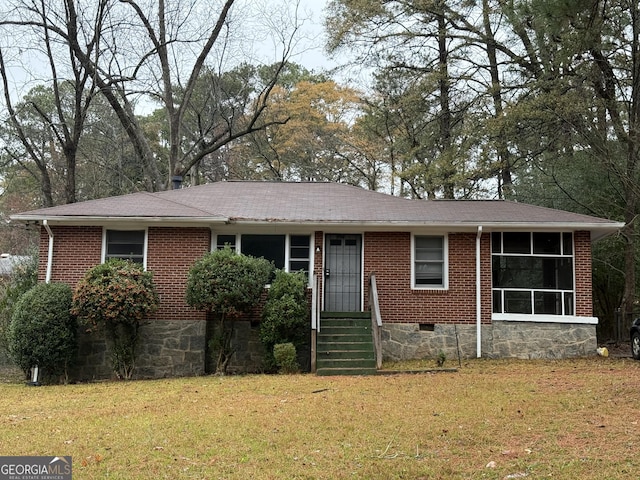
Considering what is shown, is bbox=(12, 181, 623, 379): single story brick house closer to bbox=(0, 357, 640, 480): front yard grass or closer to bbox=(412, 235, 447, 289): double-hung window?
bbox=(412, 235, 447, 289): double-hung window

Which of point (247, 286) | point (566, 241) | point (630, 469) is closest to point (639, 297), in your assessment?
point (566, 241)

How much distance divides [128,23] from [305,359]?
1532 centimetres

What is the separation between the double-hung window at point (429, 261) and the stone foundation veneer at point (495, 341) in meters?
1.04

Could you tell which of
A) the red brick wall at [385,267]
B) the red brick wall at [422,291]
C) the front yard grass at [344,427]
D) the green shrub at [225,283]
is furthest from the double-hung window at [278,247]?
the front yard grass at [344,427]

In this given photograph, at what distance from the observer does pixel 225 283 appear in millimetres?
12086

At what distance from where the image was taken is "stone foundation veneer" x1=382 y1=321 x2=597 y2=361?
528 inches

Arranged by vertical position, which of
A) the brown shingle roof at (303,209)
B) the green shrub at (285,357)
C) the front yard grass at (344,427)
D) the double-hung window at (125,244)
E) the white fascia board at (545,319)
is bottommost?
the front yard grass at (344,427)

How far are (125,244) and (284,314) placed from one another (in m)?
4.28

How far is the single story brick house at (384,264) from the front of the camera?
13203 millimetres

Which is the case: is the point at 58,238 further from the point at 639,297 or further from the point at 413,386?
the point at 639,297

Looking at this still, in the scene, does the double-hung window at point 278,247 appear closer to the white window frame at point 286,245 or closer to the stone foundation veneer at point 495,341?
the white window frame at point 286,245

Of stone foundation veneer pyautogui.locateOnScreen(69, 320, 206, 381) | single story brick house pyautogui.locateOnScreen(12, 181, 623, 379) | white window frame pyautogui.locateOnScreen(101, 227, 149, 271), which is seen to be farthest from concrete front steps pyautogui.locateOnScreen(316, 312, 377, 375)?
white window frame pyautogui.locateOnScreen(101, 227, 149, 271)

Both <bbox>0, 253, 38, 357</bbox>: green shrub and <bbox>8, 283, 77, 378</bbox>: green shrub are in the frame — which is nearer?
<bbox>8, 283, 77, 378</bbox>: green shrub

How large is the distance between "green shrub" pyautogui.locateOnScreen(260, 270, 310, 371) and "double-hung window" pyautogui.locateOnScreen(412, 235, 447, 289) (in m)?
2.86
